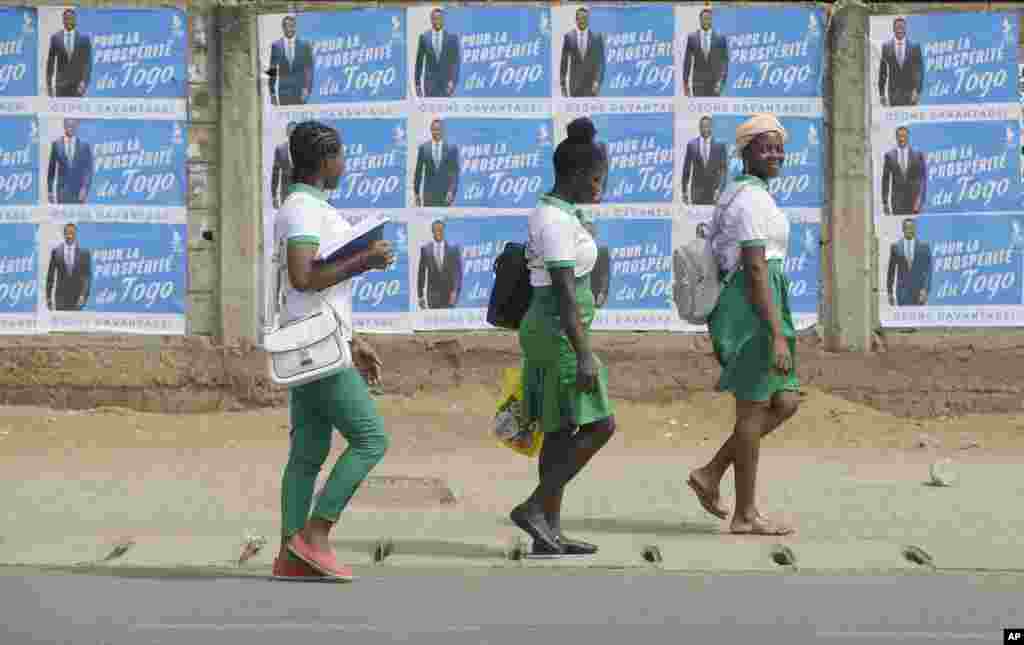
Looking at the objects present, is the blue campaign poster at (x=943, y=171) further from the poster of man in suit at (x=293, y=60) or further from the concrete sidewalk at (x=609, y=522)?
the poster of man in suit at (x=293, y=60)

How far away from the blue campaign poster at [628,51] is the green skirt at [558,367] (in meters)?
5.05

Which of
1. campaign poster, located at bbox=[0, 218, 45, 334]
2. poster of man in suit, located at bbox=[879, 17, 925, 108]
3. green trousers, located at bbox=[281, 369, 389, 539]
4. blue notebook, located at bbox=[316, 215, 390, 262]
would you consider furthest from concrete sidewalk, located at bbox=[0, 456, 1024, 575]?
poster of man in suit, located at bbox=[879, 17, 925, 108]

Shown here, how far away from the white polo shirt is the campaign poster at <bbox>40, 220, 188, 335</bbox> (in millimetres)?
5772

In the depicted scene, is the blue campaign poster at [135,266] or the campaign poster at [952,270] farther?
the blue campaign poster at [135,266]

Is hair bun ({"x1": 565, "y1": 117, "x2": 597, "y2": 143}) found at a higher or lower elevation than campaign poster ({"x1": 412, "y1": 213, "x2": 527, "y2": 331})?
higher

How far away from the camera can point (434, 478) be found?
10766mm

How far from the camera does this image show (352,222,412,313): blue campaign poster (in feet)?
43.5

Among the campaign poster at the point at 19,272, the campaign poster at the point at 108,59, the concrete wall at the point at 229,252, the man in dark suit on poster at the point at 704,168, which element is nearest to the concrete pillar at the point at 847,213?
the concrete wall at the point at 229,252

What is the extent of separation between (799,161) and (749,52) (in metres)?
0.80

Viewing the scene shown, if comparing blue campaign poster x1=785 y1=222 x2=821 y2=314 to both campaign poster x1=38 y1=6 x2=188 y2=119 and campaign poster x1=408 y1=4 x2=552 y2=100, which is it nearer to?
campaign poster x1=408 y1=4 x2=552 y2=100

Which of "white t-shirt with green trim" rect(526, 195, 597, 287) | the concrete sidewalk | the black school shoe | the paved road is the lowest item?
the concrete sidewalk

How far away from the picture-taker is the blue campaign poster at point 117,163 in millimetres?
13289

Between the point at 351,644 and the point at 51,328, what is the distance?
761 centimetres

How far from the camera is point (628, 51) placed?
13.2m
